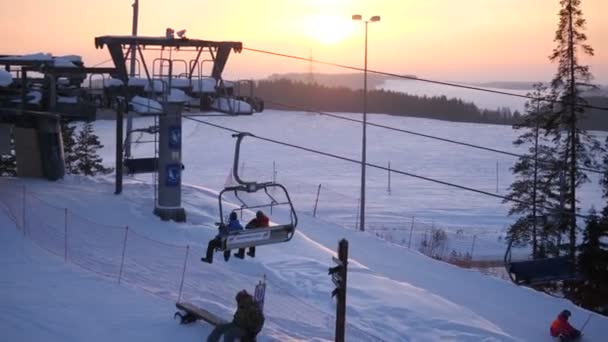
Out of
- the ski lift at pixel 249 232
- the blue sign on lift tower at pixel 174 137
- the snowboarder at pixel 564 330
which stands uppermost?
the blue sign on lift tower at pixel 174 137

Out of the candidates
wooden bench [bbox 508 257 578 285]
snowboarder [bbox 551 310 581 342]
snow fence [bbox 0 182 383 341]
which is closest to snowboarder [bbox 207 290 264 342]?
snow fence [bbox 0 182 383 341]

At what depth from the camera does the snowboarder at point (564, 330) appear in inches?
635

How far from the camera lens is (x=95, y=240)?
19.2 m

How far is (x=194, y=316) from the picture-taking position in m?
12.0

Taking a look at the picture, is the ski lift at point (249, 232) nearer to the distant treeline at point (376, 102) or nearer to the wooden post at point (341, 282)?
the wooden post at point (341, 282)

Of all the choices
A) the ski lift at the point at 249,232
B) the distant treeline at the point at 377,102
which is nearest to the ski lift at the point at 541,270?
the ski lift at the point at 249,232

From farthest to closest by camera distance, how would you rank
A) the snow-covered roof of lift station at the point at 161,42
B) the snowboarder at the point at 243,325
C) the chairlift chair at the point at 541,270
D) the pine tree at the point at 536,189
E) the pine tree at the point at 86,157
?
the pine tree at the point at 86,157 < the pine tree at the point at 536,189 < the snow-covered roof of lift station at the point at 161,42 < the chairlift chair at the point at 541,270 < the snowboarder at the point at 243,325

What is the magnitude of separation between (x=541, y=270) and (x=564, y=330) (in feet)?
16.2

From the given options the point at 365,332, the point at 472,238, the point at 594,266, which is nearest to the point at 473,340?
the point at 365,332

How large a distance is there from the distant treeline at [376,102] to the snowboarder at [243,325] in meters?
109

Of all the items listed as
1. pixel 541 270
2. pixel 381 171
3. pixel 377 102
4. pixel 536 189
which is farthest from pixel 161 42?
pixel 377 102

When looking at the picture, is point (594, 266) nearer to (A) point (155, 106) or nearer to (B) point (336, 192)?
(A) point (155, 106)

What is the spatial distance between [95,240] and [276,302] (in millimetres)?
6513

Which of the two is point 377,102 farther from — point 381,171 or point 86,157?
point 86,157
